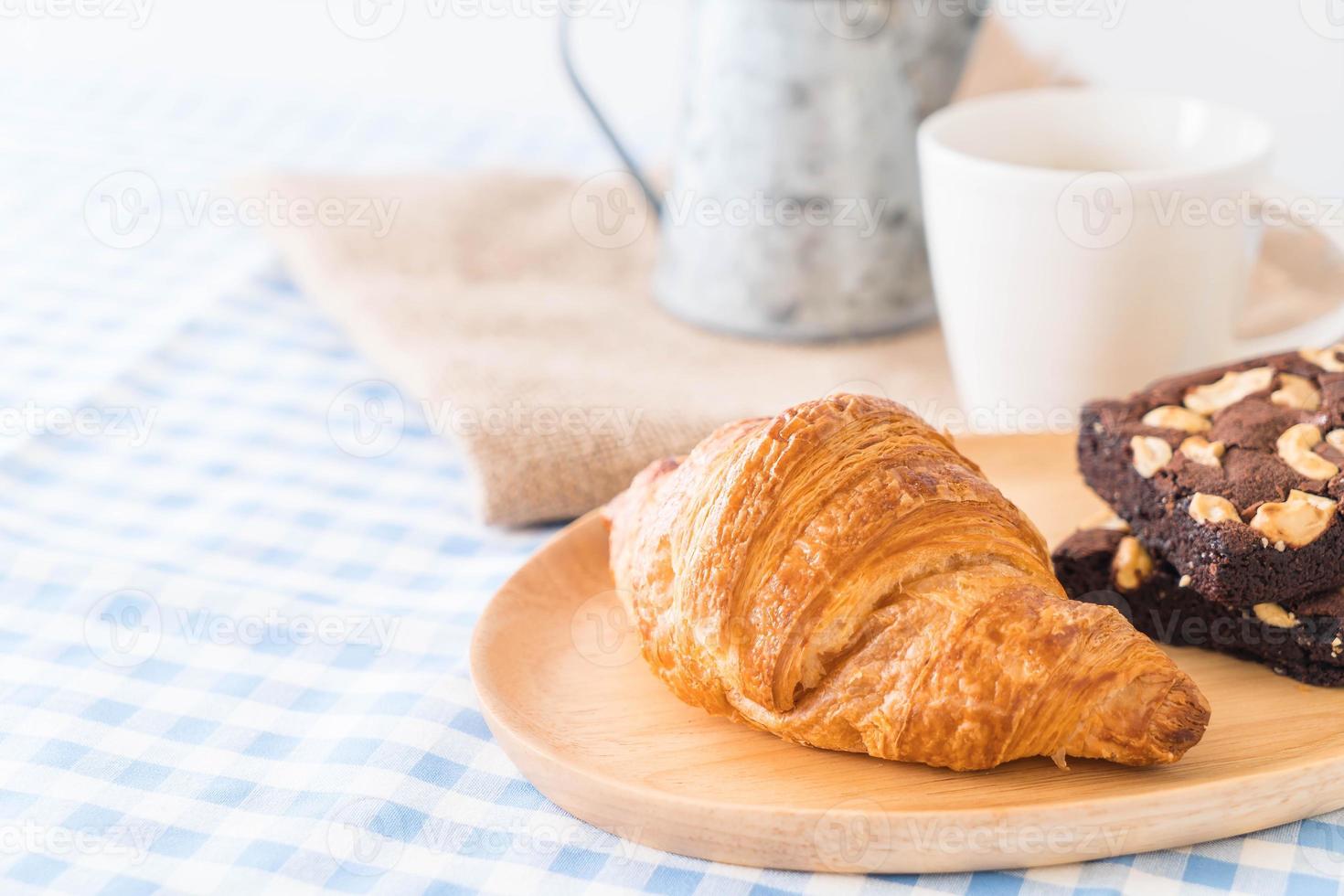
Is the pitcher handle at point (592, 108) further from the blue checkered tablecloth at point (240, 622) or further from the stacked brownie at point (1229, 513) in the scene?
the stacked brownie at point (1229, 513)

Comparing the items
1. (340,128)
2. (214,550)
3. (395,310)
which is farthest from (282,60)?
(214,550)

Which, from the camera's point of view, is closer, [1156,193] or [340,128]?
[1156,193]

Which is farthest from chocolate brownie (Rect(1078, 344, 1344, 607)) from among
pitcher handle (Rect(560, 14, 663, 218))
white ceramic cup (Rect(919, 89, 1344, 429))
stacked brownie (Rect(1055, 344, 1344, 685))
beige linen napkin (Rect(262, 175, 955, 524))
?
pitcher handle (Rect(560, 14, 663, 218))

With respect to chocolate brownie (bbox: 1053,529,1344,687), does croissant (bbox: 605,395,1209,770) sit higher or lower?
higher

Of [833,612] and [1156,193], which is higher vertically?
[1156,193]

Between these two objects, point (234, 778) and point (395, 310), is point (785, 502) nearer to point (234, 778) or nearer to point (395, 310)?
point (234, 778)

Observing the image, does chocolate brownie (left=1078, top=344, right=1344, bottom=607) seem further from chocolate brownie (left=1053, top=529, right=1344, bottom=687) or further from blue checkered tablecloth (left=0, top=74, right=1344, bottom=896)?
blue checkered tablecloth (left=0, top=74, right=1344, bottom=896)

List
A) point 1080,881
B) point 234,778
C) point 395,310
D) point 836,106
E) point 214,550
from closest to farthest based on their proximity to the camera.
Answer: point 1080,881
point 234,778
point 214,550
point 836,106
point 395,310

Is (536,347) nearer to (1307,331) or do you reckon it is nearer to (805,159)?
(805,159)
